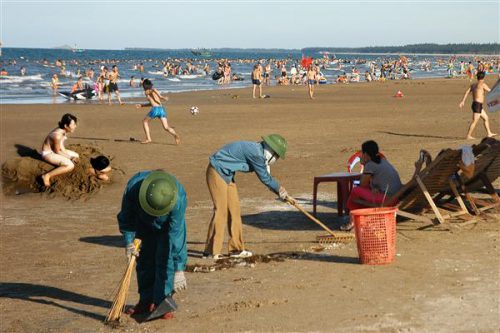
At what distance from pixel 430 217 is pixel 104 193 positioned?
605 cm

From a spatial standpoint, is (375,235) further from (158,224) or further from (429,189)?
(158,224)

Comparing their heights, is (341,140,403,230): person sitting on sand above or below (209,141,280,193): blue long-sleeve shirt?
below

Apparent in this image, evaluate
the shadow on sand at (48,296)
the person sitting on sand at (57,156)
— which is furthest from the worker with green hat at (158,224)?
the person sitting on sand at (57,156)

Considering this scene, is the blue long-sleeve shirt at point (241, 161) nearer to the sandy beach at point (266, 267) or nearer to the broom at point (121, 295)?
the sandy beach at point (266, 267)

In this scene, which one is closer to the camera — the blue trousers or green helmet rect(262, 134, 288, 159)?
the blue trousers

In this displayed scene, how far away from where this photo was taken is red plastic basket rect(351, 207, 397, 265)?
8242 millimetres

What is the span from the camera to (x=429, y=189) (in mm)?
9781

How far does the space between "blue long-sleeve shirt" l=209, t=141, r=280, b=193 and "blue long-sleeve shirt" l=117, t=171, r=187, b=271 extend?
7.14 ft

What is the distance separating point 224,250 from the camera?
9.59 meters

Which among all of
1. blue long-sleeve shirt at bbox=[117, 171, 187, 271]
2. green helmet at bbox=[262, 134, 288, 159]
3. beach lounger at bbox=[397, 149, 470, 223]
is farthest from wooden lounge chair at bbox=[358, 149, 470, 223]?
blue long-sleeve shirt at bbox=[117, 171, 187, 271]

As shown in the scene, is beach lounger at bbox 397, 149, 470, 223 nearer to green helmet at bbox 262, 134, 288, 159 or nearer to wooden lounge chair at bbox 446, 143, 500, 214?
wooden lounge chair at bbox 446, 143, 500, 214

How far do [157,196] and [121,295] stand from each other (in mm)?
935

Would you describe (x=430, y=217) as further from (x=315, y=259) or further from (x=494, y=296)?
(x=494, y=296)

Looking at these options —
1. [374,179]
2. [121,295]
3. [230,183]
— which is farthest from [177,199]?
[374,179]
